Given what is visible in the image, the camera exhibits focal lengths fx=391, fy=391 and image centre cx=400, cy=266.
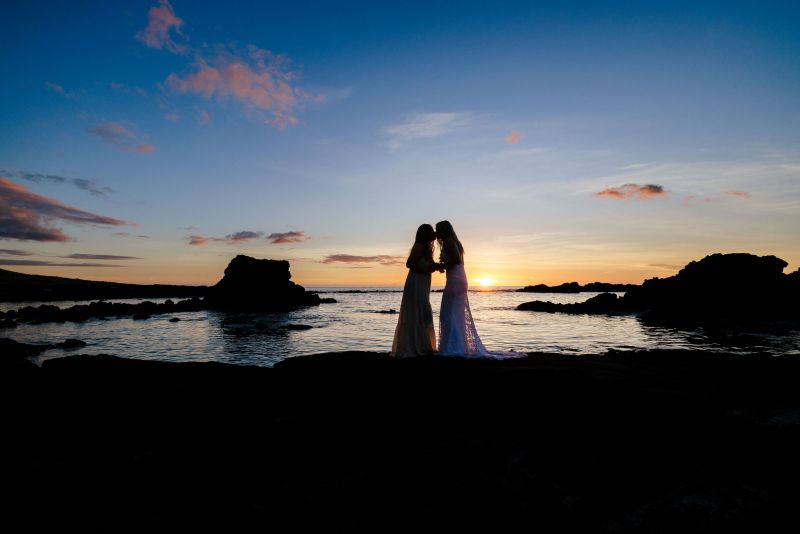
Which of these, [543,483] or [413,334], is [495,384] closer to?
[543,483]

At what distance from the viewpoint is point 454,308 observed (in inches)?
420

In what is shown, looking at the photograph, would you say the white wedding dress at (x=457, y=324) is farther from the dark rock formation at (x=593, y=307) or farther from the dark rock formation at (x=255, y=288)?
the dark rock formation at (x=255, y=288)

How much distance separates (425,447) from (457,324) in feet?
17.0

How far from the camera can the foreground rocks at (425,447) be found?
14.6ft

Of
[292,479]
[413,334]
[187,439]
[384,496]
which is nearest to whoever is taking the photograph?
[384,496]

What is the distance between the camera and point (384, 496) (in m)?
4.67

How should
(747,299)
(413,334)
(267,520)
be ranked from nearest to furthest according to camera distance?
1. (267,520)
2. (413,334)
3. (747,299)

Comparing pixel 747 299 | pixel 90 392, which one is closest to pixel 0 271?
pixel 90 392

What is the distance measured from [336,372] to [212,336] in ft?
78.6

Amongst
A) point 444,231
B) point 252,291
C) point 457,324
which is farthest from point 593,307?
point 252,291

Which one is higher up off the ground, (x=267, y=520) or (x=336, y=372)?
(x=336, y=372)

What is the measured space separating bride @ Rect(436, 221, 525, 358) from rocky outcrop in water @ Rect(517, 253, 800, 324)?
127 ft

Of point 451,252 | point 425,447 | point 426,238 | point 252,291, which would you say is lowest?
point 425,447

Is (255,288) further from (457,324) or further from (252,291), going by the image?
(457,324)
